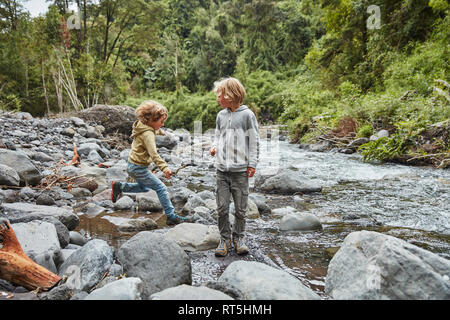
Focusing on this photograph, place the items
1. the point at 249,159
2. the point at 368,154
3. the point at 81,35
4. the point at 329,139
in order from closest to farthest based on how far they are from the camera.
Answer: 1. the point at 249,159
2. the point at 368,154
3. the point at 329,139
4. the point at 81,35


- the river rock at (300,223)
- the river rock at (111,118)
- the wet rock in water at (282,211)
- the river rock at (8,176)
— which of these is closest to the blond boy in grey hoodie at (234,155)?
the river rock at (300,223)

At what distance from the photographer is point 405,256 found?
1521 millimetres

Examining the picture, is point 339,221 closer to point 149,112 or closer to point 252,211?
point 252,211

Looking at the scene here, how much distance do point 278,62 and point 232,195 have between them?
3077 centimetres

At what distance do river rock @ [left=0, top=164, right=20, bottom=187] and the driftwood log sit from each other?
2.32 m

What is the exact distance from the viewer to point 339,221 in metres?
3.40

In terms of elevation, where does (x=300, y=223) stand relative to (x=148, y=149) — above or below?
below

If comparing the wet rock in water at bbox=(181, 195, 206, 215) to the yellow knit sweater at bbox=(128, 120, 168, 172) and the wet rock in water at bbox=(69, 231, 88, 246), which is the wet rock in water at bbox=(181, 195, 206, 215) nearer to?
the yellow knit sweater at bbox=(128, 120, 168, 172)

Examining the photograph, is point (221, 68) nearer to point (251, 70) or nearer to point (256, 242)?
point (251, 70)

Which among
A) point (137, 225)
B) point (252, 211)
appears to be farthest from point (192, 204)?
point (137, 225)

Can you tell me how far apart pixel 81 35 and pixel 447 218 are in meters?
19.8

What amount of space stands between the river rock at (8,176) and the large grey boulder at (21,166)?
0.63 ft

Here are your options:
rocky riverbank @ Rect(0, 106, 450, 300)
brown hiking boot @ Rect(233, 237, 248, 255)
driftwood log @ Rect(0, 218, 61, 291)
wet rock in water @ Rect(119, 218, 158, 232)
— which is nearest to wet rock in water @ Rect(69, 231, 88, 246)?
rocky riverbank @ Rect(0, 106, 450, 300)
